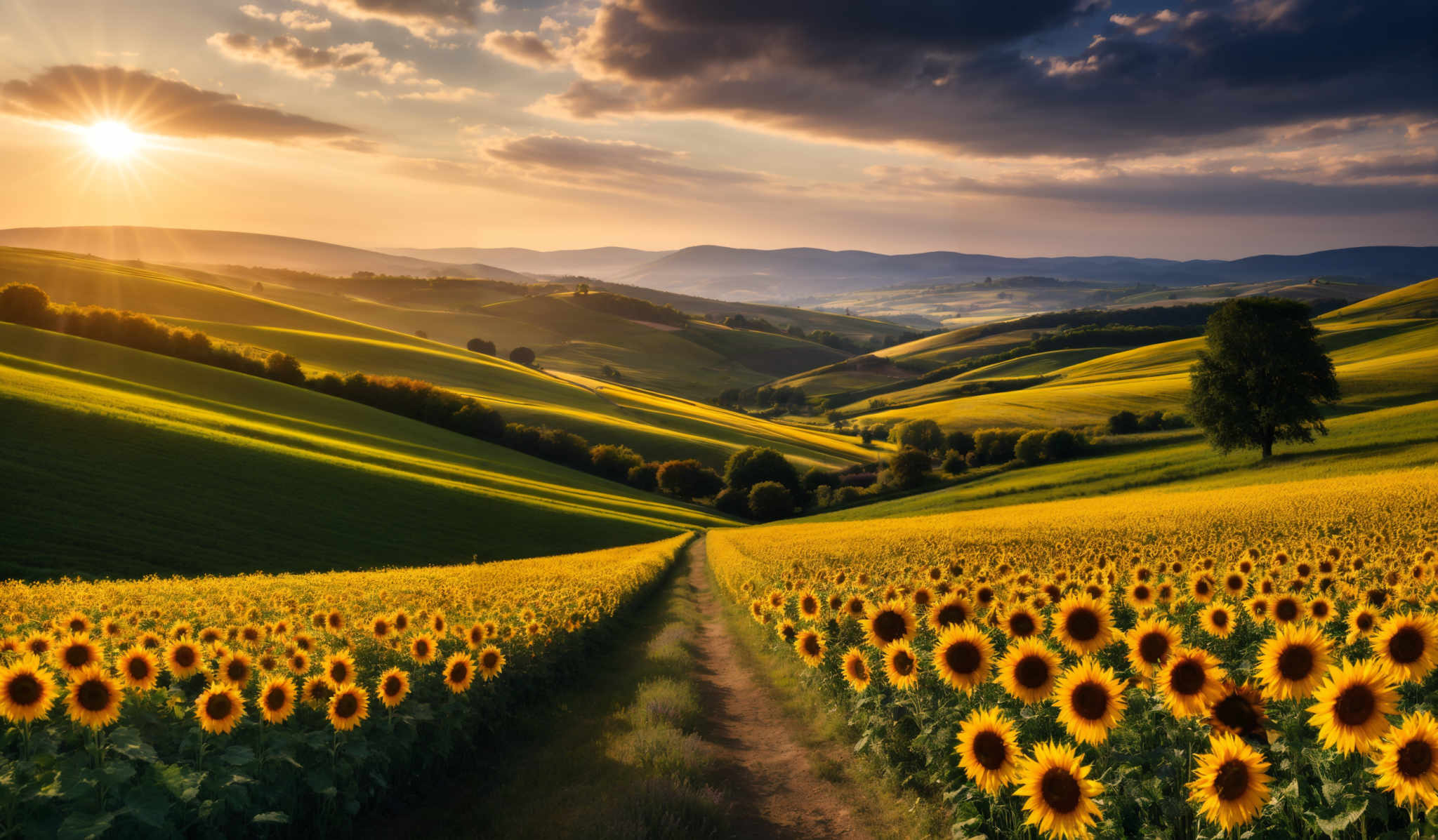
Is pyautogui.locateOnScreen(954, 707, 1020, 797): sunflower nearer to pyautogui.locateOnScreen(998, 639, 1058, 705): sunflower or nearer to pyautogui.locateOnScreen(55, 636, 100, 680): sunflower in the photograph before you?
pyautogui.locateOnScreen(998, 639, 1058, 705): sunflower

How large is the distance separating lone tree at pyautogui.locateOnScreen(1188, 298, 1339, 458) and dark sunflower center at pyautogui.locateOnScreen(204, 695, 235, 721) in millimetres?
57286

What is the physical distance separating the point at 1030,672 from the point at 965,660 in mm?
749

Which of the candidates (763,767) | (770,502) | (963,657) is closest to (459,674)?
(763,767)

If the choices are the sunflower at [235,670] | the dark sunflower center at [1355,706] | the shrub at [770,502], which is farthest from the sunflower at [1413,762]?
the shrub at [770,502]

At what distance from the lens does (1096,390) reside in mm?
104875

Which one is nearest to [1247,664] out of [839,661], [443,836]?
[839,661]

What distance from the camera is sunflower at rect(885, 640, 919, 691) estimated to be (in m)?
7.44

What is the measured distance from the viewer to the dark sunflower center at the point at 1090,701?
17.5ft

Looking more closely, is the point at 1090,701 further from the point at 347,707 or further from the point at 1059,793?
the point at 347,707

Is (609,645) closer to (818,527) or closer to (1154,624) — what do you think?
(1154,624)

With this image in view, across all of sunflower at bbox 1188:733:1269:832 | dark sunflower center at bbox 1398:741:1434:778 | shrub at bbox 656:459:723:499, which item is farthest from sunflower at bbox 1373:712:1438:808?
shrub at bbox 656:459:723:499

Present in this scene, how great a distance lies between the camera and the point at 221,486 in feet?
120

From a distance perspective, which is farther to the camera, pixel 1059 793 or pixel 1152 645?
pixel 1152 645

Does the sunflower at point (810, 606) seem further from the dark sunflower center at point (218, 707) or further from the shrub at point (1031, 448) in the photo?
the shrub at point (1031, 448)
